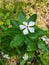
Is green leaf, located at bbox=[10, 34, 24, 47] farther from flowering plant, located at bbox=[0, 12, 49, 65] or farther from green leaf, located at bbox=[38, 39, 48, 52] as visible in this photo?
green leaf, located at bbox=[38, 39, 48, 52]

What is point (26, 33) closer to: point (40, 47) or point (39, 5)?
point (40, 47)

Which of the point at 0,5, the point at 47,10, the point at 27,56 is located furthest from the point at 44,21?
the point at 27,56

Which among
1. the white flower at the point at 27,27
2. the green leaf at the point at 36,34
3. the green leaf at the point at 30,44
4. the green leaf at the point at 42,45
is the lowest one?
the green leaf at the point at 42,45

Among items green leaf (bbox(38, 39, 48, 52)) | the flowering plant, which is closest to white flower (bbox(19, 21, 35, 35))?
the flowering plant

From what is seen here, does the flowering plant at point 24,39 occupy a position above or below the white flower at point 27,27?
below

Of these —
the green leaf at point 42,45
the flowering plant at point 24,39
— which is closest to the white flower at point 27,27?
the flowering plant at point 24,39

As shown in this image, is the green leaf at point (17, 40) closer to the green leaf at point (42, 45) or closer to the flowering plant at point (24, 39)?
the flowering plant at point (24, 39)

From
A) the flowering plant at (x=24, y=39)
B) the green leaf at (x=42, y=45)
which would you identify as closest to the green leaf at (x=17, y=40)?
the flowering plant at (x=24, y=39)

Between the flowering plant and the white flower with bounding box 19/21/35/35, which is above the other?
the white flower with bounding box 19/21/35/35
